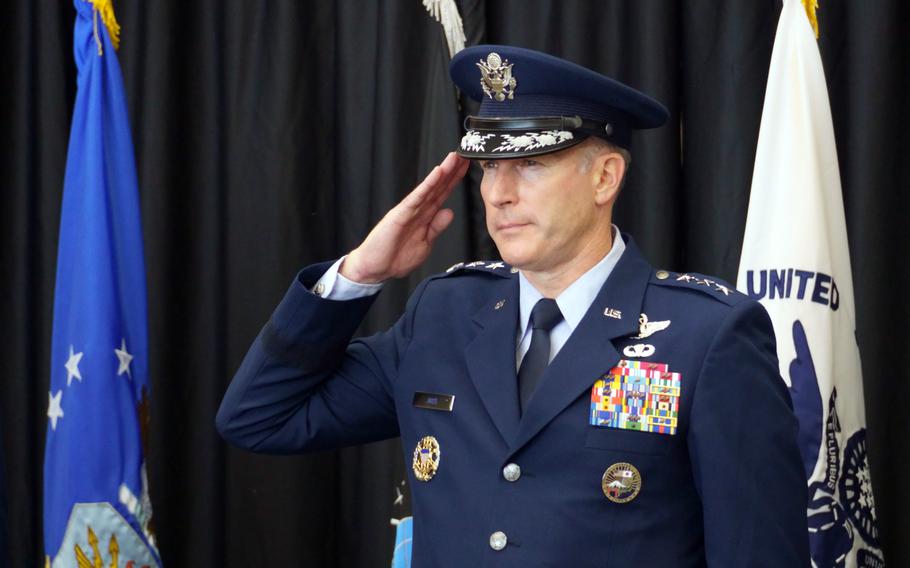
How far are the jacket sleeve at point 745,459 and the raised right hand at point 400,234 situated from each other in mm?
538

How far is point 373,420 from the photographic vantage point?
6.11ft

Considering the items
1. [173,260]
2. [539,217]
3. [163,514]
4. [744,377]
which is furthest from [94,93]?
[744,377]

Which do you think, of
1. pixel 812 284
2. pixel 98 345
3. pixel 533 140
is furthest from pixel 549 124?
pixel 98 345

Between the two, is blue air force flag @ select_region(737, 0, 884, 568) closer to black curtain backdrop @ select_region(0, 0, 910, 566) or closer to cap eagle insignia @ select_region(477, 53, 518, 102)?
black curtain backdrop @ select_region(0, 0, 910, 566)

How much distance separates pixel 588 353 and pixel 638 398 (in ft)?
0.32

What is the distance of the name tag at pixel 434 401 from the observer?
167 centimetres

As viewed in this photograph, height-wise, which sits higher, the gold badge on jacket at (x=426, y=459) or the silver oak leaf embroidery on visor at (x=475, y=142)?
the silver oak leaf embroidery on visor at (x=475, y=142)

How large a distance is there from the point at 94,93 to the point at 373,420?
138 cm

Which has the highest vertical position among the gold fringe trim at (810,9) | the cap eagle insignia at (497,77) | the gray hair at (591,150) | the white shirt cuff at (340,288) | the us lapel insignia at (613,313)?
the gold fringe trim at (810,9)

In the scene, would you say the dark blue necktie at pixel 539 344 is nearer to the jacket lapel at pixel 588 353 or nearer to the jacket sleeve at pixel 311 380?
the jacket lapel at pixel 588 353

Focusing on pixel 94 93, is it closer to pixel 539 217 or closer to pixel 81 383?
pixel 81 383

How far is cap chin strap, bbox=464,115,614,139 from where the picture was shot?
163 centimetres

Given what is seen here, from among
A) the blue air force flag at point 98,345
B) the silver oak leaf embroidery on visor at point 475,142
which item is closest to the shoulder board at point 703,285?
the silver oak leaf embroidery on visor at point 475,142

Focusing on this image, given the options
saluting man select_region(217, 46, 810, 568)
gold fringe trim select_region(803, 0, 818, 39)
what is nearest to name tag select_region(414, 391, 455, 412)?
saluting man select_region(217, 46, 810, 568)
